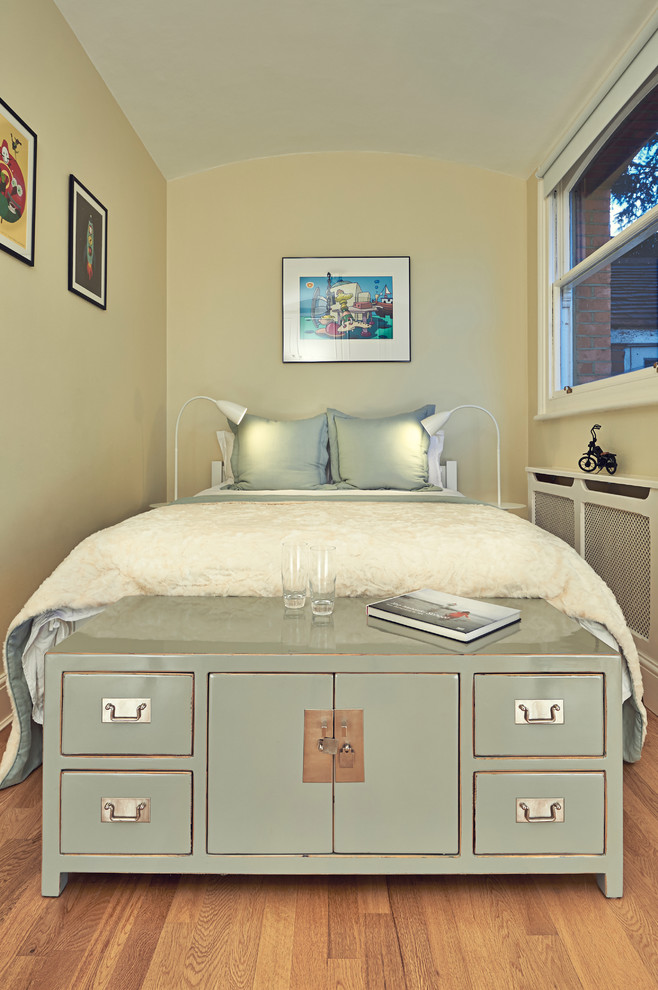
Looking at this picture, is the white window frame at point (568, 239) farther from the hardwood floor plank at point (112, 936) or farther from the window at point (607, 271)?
the hardwood floor plank at point (112, 936)

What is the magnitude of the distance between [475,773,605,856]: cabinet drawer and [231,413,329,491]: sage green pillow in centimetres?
198

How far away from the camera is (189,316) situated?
3.83m

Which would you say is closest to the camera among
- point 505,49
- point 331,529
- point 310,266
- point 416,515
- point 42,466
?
point 331,529

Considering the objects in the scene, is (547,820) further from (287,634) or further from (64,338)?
(64,338)

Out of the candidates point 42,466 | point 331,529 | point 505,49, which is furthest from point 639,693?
point 505,49

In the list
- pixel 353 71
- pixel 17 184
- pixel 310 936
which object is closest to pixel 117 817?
pixel 310 936

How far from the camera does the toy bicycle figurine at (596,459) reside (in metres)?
2.56

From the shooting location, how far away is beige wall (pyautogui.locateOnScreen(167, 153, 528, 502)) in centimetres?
378

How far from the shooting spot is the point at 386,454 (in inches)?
124

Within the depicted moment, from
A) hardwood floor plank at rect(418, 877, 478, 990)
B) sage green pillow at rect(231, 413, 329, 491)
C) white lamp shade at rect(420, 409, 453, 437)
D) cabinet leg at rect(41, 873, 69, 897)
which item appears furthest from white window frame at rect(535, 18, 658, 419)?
cabinet leg at rect(41, 873, 69, 897)

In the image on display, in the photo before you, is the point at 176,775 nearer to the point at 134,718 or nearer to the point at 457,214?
the point at 134,718

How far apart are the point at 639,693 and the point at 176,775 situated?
3.54ft

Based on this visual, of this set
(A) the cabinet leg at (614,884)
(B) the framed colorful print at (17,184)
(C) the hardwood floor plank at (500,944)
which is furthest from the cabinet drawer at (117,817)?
(B) the framed colorful print at (17,184)

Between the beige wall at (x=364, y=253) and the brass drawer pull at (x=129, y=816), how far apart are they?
9.05 feet
